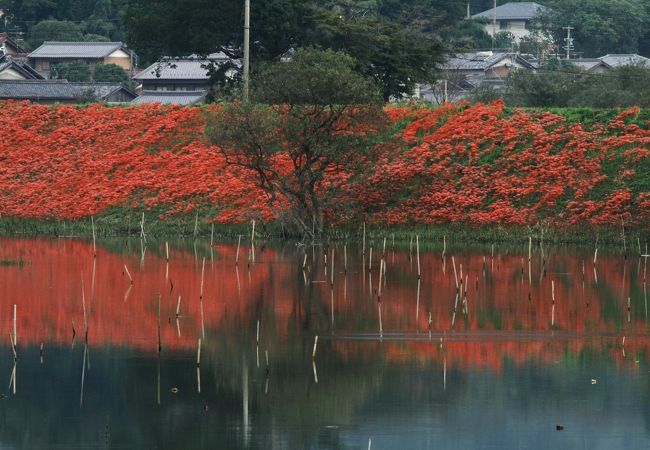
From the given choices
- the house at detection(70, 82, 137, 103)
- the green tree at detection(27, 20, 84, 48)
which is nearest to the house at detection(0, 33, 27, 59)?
the green tree at detection(27, 20, 84, 48)

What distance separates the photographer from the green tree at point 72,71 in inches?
3504

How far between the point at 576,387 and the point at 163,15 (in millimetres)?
38126

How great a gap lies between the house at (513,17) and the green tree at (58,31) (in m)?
43.8

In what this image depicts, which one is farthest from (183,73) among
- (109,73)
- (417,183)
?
(417,183)

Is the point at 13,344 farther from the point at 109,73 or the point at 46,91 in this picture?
the point at 109,73

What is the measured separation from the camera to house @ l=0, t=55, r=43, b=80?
84375 mm

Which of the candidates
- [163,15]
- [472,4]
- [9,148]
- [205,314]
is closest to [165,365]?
[205,314]

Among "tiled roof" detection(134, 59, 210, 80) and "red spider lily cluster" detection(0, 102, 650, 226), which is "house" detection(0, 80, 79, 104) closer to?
"tiled roof" detection(134, 59, 210, 80)

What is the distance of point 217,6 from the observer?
184 feet

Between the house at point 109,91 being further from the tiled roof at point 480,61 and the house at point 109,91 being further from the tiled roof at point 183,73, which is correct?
the tiled roof at point 480,61

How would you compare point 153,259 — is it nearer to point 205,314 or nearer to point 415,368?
point 205,314

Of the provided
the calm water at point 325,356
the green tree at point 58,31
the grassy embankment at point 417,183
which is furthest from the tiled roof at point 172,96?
the calm water at point 325,356

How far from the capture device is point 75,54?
8969 centimetres

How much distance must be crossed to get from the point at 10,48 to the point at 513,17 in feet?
165
